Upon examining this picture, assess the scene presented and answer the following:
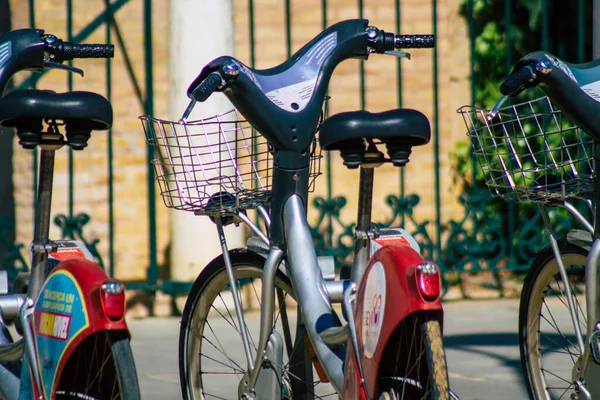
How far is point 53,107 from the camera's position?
2.90 m

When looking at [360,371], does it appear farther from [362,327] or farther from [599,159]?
[599,159]

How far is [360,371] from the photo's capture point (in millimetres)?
2512

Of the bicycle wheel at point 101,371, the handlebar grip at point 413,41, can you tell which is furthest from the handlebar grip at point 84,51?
the bicycle wheel at point 101,371

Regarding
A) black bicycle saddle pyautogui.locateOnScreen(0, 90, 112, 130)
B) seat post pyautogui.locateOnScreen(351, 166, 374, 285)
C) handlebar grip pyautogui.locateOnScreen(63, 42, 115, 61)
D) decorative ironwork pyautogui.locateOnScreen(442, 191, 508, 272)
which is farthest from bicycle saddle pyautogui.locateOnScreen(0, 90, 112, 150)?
decorative ironwork pyautogui.locateOnScreen(442, 191, 508, 272)

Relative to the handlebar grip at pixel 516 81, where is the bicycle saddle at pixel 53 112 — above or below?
below

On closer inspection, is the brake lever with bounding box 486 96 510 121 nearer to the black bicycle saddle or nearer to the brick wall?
the black bicycle saddle

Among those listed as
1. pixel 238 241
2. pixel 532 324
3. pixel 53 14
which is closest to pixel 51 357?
pixel 532 324

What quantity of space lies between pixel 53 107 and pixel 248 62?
361 cm

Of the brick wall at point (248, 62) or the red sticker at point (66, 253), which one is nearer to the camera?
Result: the red sticker at point (66, 253)

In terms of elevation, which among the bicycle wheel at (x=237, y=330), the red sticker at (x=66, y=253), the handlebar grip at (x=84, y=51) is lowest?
the bicycle wheel at (x=237, y=330)

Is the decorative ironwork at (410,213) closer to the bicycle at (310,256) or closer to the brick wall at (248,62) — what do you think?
the brick wall at (248,62)

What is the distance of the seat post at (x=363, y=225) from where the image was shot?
9.75 ft

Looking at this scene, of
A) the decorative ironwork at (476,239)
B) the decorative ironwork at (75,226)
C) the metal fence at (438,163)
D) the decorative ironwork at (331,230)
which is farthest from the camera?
the decorative ironwork at (476,239)

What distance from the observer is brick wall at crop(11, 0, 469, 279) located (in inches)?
246
